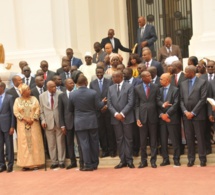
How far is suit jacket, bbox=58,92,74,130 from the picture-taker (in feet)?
35.1

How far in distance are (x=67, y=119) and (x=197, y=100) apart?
2615 mm

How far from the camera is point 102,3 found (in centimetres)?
1942

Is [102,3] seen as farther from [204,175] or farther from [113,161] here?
[204,175]

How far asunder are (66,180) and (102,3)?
11.0m

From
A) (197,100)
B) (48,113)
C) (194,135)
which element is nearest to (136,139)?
(194,135)

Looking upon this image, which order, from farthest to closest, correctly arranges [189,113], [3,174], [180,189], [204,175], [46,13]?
[46,13] < [3,174] < [189,113] < [204,175] < [180,189]

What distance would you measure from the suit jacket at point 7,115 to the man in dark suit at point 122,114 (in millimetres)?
2115

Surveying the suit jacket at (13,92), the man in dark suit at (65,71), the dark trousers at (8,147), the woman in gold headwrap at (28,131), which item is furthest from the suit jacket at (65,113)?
the man in dark suit at (65,71)

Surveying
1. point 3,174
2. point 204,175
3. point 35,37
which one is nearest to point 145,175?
point 204,175

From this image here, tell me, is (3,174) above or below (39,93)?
below

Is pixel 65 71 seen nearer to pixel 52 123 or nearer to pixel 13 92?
pixel 13 92

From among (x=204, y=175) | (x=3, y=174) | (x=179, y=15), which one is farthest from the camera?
(x=179, y=15)

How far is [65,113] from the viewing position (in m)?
10.8

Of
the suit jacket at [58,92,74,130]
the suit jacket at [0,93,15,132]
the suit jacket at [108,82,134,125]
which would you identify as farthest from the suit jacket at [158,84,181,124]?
the suit jacket at [0,93,15,132]
